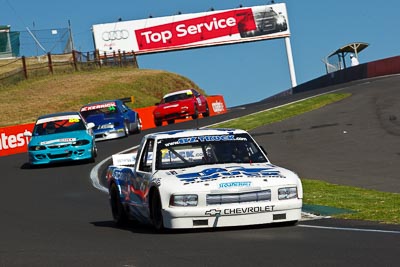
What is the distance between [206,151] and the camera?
12859 mm

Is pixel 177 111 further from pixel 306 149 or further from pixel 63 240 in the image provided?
pixel 63 240

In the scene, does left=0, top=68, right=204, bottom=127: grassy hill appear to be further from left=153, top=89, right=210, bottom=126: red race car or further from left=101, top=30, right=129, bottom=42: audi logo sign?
left=101, top=30, right=129, bottom=42: audi logo sign

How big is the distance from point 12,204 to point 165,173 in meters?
6.88

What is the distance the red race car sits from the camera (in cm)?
4225

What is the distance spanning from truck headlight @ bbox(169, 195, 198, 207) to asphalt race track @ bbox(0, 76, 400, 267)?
13.2 inches

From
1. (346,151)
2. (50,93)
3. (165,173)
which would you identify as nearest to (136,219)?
(165,173)

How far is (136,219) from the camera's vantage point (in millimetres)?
13320

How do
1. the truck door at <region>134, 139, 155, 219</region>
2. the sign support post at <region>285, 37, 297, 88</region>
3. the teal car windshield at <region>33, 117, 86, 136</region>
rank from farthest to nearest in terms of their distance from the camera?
the sign support post at <region>285, 37, 297, 88</region>, the teal car windshield at <region>33, 117, 86, 136</region>, the truck door at <region>134, 139, 155, 219</region>

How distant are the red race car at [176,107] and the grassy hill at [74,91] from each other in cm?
1288

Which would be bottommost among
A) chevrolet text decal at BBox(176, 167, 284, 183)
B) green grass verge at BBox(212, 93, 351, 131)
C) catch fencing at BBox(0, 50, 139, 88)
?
green grass verge at BBox(212, 93, 351, 131)

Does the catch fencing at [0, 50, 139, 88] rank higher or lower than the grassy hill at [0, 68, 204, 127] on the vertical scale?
higher

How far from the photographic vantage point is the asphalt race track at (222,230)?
373 inches

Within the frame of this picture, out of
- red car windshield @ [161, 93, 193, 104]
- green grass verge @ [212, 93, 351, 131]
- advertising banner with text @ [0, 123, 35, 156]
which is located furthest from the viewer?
red car windshield @ [161, 93, 193, 104]

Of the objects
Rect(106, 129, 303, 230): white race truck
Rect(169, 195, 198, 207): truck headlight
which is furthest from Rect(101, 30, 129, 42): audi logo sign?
Rect(169, 195, 198, 207): truck headlight
